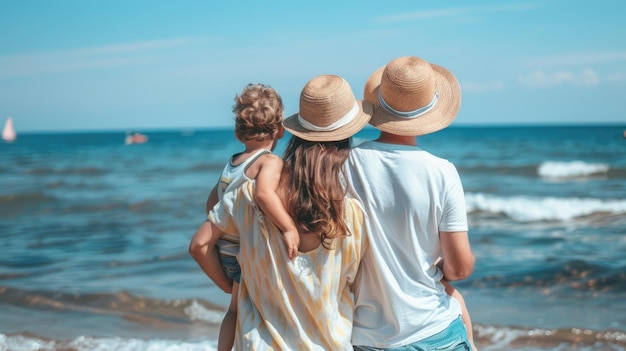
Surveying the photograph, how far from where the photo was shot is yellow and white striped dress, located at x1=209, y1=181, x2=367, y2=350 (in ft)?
7.06

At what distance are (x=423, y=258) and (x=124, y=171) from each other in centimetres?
1883

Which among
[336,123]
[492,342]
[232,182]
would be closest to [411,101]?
[336,123]

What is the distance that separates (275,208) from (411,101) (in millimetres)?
566

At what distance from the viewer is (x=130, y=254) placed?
314 inches

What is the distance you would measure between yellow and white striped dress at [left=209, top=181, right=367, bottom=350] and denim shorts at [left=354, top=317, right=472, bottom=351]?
0.57 feet

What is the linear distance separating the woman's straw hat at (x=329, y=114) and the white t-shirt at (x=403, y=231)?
0.08 metres

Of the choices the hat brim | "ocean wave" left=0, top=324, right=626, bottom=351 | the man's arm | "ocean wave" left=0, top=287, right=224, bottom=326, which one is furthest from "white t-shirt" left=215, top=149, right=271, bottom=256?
"ocean wave" left=0, top=287, right=224, bottom=326

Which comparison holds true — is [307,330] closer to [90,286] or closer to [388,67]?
[388,67]

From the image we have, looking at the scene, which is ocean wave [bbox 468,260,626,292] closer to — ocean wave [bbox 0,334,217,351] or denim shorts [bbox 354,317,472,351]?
ocean wave [bbox 0,334,217,351]

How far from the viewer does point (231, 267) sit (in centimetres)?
247

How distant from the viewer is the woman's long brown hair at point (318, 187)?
6.75 ft

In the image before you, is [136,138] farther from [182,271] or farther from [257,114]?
[257,114]

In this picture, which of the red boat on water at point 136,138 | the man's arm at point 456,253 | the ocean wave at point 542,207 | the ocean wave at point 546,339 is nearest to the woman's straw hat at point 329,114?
the man's arm at point 456,253

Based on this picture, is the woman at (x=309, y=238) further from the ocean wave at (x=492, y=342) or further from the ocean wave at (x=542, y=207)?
the ocean wave at (x=542, y=207)
